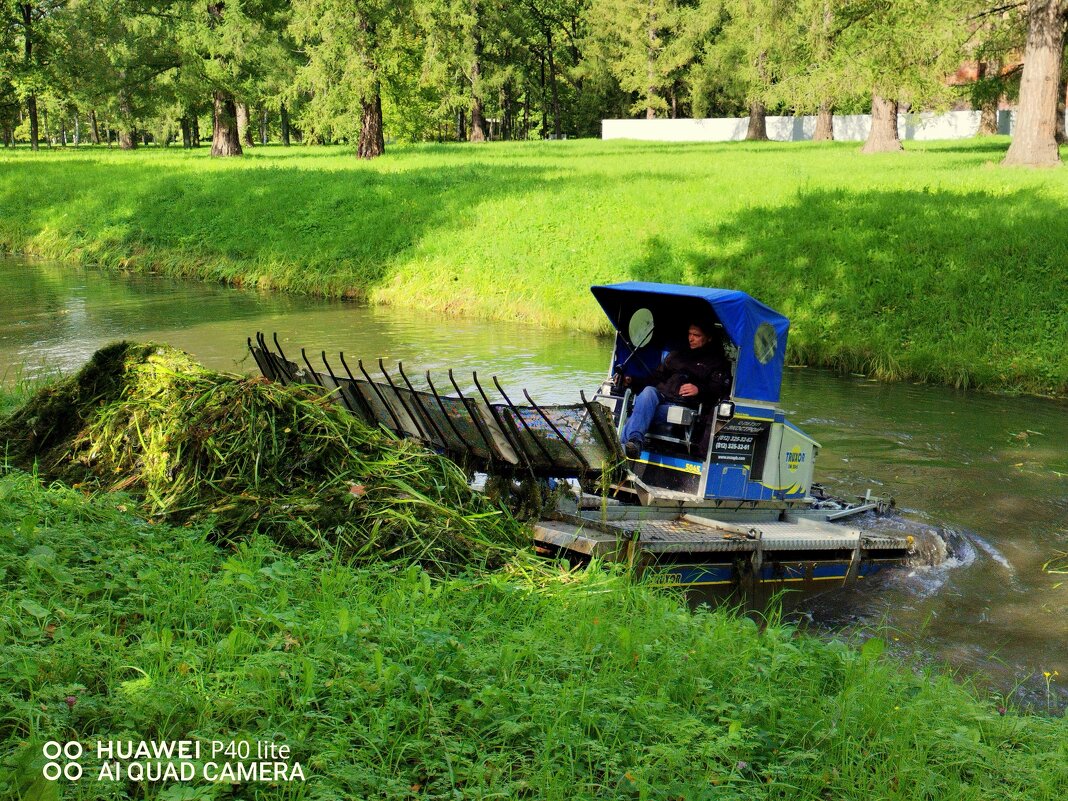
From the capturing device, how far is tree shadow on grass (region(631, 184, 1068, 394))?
19203mm

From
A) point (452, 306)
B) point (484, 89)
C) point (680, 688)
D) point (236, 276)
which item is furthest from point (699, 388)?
point (484, 89)

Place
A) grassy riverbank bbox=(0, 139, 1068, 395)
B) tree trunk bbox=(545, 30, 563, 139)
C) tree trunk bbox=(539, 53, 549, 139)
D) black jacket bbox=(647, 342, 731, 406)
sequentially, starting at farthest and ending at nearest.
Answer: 1. tree trunk bbox=(539, 53, 549, 139)
2. tree trunk bbox=(545, 30, 563, 139)
3. grassy riverbank bbox=(0, 139, 1068, 395)
4. black jacket bbox=(647, 342, 731, 406)

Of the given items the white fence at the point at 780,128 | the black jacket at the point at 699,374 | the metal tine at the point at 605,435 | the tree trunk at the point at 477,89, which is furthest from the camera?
the tree trunk at the point at 477,89

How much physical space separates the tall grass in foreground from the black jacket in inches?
162

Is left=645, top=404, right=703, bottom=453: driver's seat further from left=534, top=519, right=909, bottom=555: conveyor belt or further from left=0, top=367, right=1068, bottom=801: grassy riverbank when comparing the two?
left=0, top=367, right=1068, bottom=801: grassy riverbank

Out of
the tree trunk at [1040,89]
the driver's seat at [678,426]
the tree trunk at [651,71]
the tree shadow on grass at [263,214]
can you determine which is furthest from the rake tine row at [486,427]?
the tree trunk at [651,71]

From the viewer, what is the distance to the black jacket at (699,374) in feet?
36.1

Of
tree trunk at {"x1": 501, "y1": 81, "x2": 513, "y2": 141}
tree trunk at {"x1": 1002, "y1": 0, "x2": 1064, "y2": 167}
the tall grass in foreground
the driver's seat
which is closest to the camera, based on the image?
the tall grass in foreground

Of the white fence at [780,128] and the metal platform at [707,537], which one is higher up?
the white fence at [780,128]

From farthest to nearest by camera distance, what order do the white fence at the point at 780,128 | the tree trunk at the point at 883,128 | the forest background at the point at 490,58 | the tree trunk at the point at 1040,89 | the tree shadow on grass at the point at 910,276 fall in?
the white fence at the point at 780,128 → the tree trunk at the point at 883,128 → the forest background at the point at 490,58 → the tree trunk at the point at 1040,89 → the tree shadow on grass at the point at 910,276

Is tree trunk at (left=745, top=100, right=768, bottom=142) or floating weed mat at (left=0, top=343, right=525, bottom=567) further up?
tree trunk at (left=745, top=100, right=768, bottom=142)

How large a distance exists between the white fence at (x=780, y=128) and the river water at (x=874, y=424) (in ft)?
166

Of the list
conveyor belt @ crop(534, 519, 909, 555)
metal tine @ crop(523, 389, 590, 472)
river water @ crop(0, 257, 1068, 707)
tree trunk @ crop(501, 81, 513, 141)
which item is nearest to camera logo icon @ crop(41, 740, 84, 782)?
conveyor belt @ crop(534, 519, 909, 555)

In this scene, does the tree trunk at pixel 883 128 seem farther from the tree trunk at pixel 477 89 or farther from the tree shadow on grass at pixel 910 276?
the tree trunk at pixel 477 89
